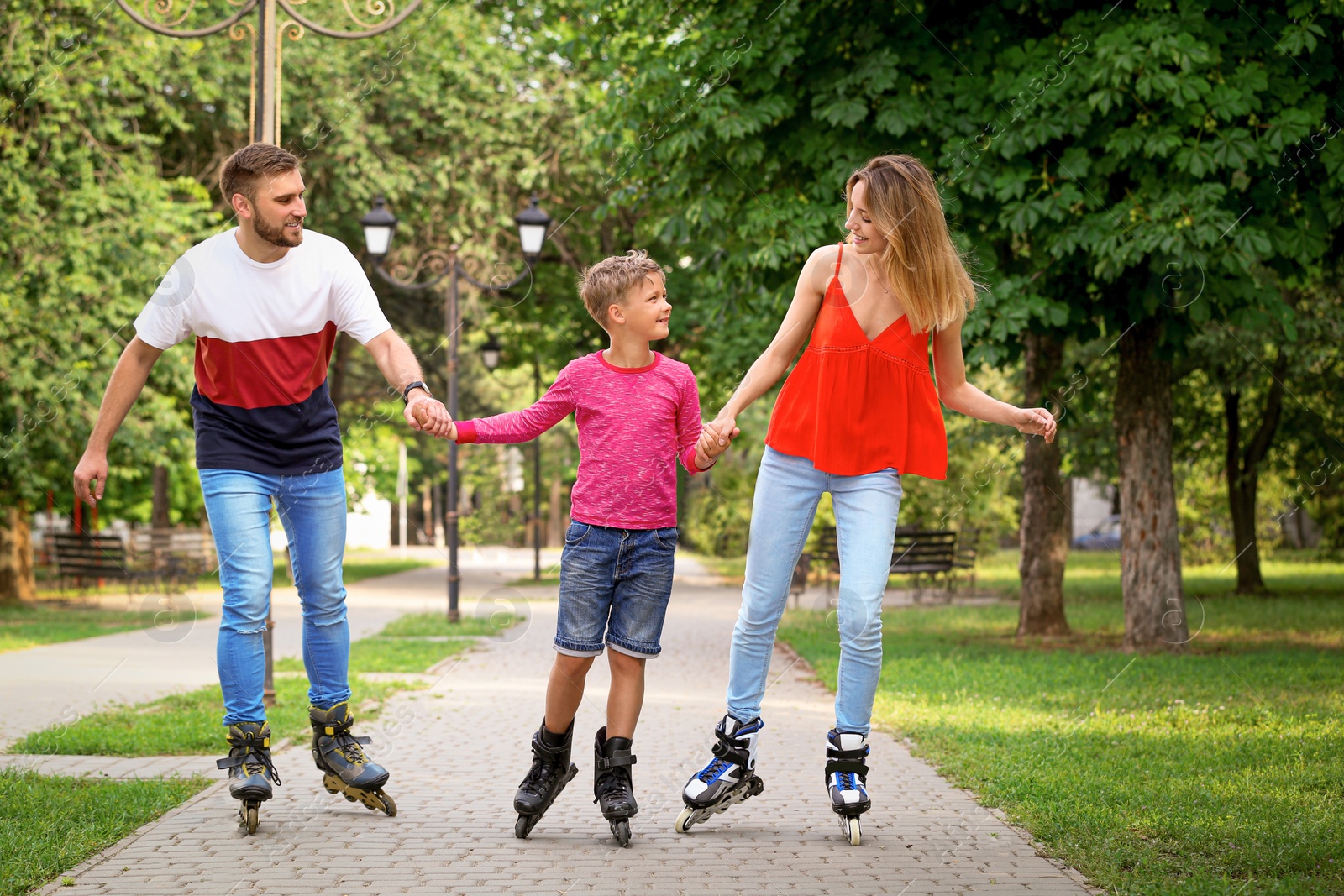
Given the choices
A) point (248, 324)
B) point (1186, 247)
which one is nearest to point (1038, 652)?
point (1186, 247)

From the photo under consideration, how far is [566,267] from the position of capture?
23.4 metres

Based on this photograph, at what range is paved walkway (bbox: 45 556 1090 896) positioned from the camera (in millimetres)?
3682

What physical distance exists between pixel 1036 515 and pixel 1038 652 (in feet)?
5.58

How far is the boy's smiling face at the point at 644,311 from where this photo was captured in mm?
4262

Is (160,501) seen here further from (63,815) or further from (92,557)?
(63,815)

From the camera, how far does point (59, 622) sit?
15633 millimetres

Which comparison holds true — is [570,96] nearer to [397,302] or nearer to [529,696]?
[397,302]

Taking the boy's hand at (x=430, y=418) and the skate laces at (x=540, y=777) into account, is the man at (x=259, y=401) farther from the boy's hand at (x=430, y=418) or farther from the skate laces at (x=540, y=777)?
the skate laces at (x=540, y=777)

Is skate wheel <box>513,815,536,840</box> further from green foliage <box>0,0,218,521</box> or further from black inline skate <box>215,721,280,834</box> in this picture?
green foliage <box>0,0,218,521</box>

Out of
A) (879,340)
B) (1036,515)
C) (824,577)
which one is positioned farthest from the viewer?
(824,577)

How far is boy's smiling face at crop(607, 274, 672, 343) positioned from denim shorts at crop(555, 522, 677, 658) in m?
0.64

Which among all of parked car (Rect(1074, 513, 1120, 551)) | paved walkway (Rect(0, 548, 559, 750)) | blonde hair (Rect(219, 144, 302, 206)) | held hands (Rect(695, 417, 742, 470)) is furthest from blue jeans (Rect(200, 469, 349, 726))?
parked car (Rect(1074, 513, 1120, 551))

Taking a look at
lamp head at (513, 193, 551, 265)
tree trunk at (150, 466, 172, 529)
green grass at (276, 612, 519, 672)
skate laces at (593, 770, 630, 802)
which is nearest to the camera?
skate laces at (593, 770, 630, 802)

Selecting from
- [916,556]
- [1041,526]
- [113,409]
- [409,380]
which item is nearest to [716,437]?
[409,380]
